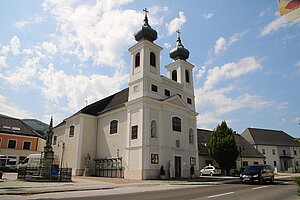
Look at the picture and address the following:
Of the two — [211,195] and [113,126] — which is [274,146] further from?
[211,195]

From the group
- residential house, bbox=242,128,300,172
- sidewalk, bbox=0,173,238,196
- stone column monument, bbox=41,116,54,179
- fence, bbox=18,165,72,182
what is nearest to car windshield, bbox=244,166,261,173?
sidewalk, bbox=0,173,238,196

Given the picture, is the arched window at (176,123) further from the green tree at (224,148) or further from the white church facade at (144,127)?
the green tree at (224,148)

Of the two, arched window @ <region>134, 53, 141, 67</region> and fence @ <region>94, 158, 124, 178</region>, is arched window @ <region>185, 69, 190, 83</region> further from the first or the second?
fence @ <region>94, 158, 124, 178</region>

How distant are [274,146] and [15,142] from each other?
2144 inches

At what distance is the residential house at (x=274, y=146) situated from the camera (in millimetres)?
53759

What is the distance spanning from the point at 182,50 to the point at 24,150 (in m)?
30.9

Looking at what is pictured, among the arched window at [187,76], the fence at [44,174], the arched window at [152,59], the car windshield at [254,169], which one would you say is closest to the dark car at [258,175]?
the car windshield at [254,169]

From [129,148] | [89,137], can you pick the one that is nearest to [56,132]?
[89,137]

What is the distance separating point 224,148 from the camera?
30.8 metres

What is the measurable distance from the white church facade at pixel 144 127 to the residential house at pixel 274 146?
31648 mm

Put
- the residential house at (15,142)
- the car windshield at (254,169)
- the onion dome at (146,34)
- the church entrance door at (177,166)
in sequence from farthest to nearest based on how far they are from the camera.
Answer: the residential house at (15,142) < the onion dome at (146,34) < the church entrance door at (177,166) < the car windshield at (254,169)

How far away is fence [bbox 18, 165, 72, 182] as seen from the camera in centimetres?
1806

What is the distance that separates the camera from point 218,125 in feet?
107

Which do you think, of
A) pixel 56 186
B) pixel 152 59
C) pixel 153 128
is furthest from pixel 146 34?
pixel 56 186
